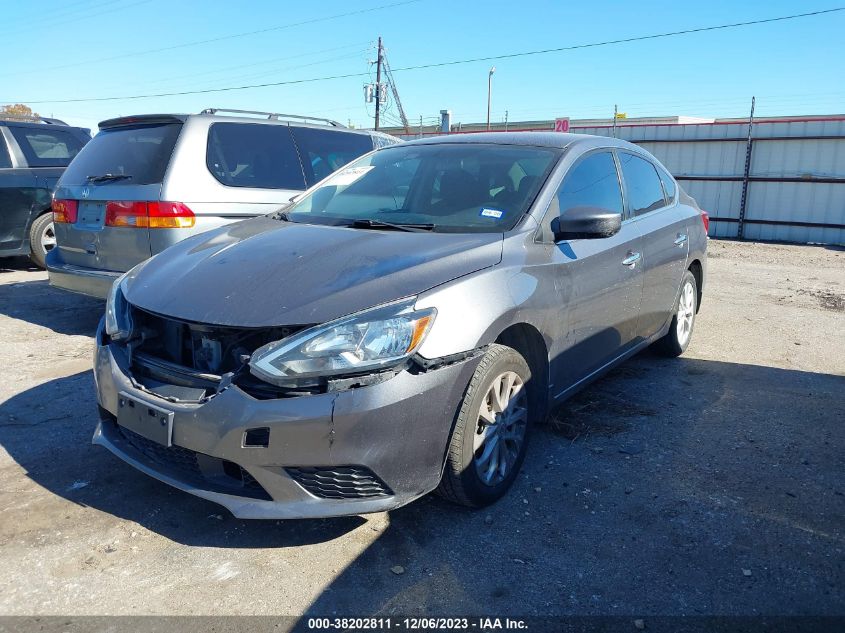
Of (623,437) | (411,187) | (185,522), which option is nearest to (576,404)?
(623,437)

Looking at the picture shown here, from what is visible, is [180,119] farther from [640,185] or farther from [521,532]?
[521,532]

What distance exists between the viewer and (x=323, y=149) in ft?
21.7

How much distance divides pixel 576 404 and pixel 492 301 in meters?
1.78

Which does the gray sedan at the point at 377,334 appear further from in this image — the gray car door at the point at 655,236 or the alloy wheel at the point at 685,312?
the alloy wheel at the point at 685,312

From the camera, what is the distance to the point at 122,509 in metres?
3.00

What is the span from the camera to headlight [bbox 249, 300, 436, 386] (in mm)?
2463

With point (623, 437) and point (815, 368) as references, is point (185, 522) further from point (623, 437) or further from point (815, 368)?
point (815, 368)

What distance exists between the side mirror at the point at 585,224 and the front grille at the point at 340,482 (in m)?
1.59

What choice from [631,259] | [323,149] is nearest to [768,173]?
[323,149]

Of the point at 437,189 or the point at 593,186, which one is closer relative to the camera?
the point at 437,189

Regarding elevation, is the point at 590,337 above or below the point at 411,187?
below

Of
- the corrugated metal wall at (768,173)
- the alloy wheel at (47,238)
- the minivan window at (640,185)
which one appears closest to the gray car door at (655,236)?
A: the minivan window at (640,185)

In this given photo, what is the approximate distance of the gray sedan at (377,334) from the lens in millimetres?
2480

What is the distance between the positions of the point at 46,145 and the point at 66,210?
12.2ft
